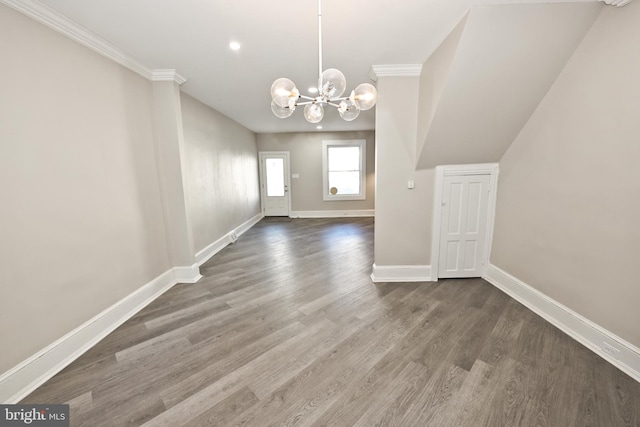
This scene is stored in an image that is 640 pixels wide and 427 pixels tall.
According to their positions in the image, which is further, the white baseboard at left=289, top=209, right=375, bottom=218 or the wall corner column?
the white baseboard at left=289, top=209, right=375, bottom=218

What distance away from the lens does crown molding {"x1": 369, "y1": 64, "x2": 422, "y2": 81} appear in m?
2.77

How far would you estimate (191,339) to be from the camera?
2.17 m

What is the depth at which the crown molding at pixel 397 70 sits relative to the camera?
109 inches

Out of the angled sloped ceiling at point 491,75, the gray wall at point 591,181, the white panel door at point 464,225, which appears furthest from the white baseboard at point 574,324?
the angled sloped ceiling at point 491,75

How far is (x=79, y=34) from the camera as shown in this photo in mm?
2014

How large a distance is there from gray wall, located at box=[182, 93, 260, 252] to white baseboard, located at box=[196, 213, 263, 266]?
0.26 ft

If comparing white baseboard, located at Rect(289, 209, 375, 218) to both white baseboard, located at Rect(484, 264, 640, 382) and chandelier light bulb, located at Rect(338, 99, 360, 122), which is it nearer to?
white baseboard, located at Rect(484, 264, 640, 382)

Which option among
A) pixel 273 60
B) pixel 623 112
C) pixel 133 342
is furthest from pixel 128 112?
pixel 623 112

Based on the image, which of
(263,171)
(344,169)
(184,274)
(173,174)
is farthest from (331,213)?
(173,174)

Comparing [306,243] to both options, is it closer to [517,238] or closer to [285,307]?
[285,307]

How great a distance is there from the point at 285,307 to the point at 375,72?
2.93 metres

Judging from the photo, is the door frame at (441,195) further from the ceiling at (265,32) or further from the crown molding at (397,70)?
the ceiling at (265,32)

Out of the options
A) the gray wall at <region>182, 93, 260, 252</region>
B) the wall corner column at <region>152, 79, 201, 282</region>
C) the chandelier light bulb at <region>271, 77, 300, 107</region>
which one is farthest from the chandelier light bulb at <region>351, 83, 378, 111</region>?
the gray wall at <region>182, 93, 260, 252</region>

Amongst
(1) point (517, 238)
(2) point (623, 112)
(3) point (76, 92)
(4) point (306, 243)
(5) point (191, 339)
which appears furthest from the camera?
(4) point (306, 243)
